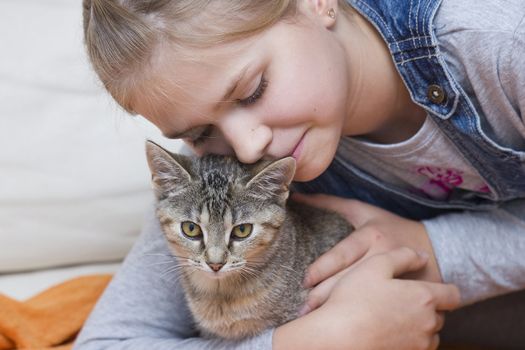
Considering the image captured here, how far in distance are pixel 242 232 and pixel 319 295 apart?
22 centimetres

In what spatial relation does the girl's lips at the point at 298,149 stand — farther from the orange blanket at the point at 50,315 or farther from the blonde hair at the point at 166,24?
the orange blanket at the point at 50,315

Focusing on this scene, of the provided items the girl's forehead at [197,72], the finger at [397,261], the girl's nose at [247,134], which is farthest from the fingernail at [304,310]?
the girl's forehead at [197,72]

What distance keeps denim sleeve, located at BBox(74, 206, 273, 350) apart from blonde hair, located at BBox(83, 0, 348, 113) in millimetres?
511

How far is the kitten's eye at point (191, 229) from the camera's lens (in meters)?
1.26

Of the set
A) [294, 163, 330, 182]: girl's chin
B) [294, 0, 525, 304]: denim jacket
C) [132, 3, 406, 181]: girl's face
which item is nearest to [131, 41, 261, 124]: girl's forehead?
[132, 3, 406, 181]: girl's face

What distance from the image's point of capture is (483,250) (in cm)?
143

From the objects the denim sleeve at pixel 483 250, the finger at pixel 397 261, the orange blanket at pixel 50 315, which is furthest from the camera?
the orange blanket at pixel 50 315

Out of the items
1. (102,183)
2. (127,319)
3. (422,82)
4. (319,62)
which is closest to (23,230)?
(102,183)

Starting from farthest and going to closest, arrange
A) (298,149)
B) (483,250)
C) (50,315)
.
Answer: (50,315)
(483,250)
(298,149)

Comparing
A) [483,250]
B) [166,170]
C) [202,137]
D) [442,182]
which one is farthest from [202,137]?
[483,250]

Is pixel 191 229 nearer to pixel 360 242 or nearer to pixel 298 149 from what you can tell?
pixel 298 149

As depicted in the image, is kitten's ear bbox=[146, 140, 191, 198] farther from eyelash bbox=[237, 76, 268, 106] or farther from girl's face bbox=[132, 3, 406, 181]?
eyelash bbox=[237, 76, 268, 106]

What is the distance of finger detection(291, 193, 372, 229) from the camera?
149 cm

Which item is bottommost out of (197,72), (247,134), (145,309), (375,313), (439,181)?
(145,309)
